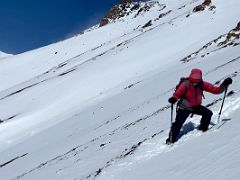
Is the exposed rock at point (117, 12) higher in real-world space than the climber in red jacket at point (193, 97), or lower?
higher

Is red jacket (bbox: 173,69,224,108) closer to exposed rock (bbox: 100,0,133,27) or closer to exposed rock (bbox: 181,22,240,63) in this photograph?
exposed rock (bbox: 181,22,240,63)

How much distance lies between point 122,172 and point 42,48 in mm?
50279

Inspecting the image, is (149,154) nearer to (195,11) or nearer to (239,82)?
(239,82)

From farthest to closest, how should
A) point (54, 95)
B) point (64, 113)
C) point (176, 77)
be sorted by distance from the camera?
point (54, 95), point (64, 113), point (176, 77)

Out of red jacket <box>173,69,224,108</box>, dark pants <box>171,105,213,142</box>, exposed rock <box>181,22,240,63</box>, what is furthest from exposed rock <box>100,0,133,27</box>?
red jacket <box>173,69,224,108</box>

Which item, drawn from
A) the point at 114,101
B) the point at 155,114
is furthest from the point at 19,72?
the point at 155,114

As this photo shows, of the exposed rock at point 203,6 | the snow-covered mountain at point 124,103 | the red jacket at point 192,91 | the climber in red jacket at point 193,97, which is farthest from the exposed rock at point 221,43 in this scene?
the red jacket at point 192,91

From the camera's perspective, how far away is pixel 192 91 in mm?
12000

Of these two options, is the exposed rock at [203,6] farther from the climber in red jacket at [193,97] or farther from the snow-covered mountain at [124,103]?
the climber in red jacket at [193,97]

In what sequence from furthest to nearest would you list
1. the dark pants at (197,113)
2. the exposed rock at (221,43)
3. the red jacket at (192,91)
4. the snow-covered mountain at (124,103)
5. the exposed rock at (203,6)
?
the exposed rock at (203,6)
the exposed rock at (221,43)
the dark pants at (197,113)
the red jacket at (192,91)
the snow-covered mountain at (124,103)

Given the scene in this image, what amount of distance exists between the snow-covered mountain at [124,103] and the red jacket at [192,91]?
79 cm

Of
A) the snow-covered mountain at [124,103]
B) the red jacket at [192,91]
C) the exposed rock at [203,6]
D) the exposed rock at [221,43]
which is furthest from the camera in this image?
the exposed rock at [203,6]

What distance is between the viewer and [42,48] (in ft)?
201

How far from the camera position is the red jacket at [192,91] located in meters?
11.8
